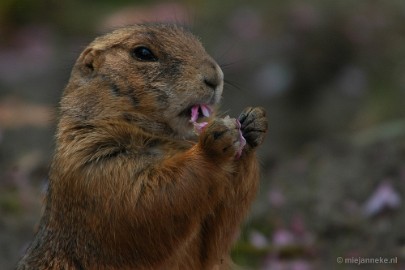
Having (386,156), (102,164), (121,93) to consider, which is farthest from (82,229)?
(386,156)

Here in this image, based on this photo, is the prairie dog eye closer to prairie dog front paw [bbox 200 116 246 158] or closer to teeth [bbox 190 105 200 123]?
teeth [bbox 190 105 200 123]

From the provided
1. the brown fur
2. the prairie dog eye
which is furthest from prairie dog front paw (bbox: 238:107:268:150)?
the prairie dog eye

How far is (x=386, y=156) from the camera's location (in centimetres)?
793

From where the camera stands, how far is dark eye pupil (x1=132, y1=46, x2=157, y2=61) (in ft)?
17.0

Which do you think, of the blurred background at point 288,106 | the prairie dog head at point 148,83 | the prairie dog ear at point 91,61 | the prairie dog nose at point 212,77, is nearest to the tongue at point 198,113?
the prairie dog head at point 148,83

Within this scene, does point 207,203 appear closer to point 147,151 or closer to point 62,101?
point 147,151

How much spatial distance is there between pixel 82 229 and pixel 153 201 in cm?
52

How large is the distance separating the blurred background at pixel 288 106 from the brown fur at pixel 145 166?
0.78 metres

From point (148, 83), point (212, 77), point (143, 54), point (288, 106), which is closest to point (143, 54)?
point (143, 54)

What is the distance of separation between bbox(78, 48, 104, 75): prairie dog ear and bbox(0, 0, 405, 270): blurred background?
0.83 metres

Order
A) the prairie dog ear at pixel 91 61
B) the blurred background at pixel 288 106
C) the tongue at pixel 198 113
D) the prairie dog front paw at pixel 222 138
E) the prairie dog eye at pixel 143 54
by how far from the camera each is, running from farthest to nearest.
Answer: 1. the blurred background at pixel 288 106
2. the prairie dog ear at pixel 91 61
3. the prairie dog eye at pixel 143 54
4. the tongue at pixel 198 113
5. the prairie dog front paw at pixel 222 138

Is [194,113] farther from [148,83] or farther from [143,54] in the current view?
[143,54]

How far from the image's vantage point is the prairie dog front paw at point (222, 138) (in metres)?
4.66

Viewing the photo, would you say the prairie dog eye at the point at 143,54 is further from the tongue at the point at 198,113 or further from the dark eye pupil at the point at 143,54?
the tongue at the point at 198,113
